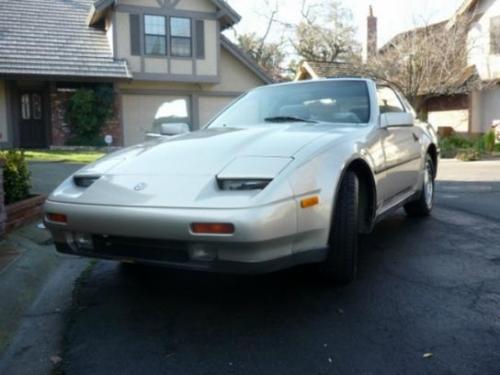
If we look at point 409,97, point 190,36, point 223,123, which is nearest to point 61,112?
point 190,36

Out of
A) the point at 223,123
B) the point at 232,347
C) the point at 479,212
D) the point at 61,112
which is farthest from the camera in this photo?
the point at 61,112

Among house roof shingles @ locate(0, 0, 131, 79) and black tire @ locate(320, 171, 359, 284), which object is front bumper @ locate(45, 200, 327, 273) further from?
house roof shingles @ locate(0, 0, 131, 79)

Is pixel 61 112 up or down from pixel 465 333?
up

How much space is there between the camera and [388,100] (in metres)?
5.16

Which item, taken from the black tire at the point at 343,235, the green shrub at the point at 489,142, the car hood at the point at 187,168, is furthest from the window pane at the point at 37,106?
the black tire at the point at 343,235

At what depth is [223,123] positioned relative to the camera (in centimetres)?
486

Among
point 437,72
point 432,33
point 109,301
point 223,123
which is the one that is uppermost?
point 432,33

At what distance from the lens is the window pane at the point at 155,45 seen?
760 inches

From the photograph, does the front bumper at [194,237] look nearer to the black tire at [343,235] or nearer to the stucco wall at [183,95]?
the black tire at [343,235]

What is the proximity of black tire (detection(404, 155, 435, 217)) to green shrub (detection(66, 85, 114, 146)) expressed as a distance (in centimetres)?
1405

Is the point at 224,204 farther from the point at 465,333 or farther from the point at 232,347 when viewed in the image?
the point at 465,333

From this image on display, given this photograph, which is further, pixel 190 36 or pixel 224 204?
pixel 190 36

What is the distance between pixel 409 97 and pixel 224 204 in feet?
59.6

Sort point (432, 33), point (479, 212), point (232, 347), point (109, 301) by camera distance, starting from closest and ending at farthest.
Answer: point (232, 347) → point (109, 301) → point (479, 212) → point (432, 33)
